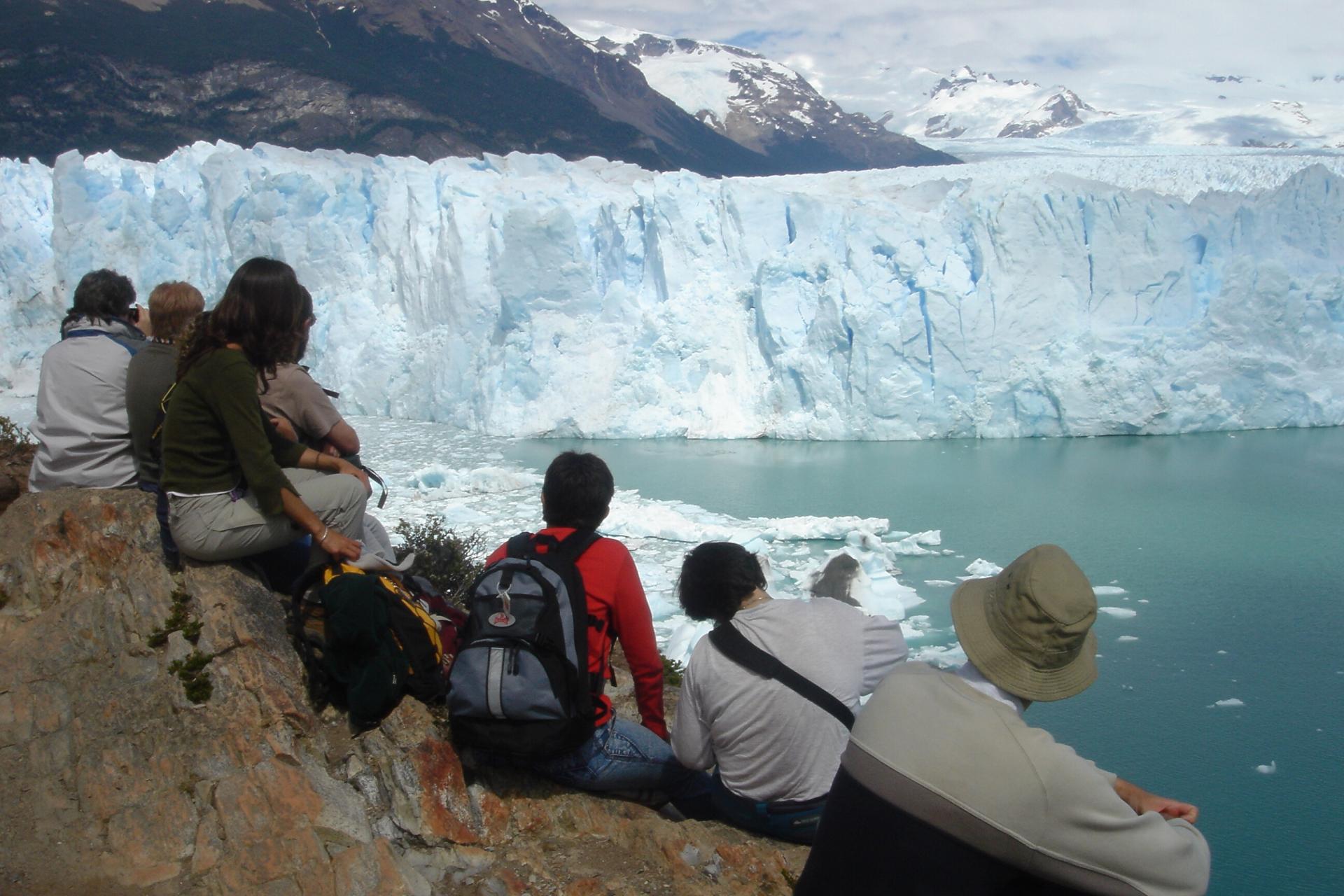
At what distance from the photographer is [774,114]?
49.4 m

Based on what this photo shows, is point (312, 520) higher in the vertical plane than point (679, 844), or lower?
higher

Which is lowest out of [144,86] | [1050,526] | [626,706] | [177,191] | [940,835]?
[1050,526]

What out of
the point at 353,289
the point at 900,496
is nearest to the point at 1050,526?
the point at 900,496

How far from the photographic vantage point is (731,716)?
1312 millimetres

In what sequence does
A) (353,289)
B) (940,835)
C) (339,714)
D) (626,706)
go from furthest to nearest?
(353,289)
(626,706)
(339,714)
(940,835)

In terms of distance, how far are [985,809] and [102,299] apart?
6.33 ft

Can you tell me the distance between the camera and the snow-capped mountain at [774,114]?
42.9 meters

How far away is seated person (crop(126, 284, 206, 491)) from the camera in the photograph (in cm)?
179

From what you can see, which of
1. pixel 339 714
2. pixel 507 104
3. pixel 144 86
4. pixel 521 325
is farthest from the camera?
pixel 507 104

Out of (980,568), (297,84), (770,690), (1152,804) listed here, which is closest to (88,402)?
(770,690)

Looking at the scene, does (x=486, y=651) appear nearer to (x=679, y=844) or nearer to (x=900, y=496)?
(x=679, y=844)

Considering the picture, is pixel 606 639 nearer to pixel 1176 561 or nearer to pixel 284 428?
pixel 284 428

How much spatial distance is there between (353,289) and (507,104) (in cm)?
1821

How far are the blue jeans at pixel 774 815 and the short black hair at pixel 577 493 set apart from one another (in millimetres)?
427
